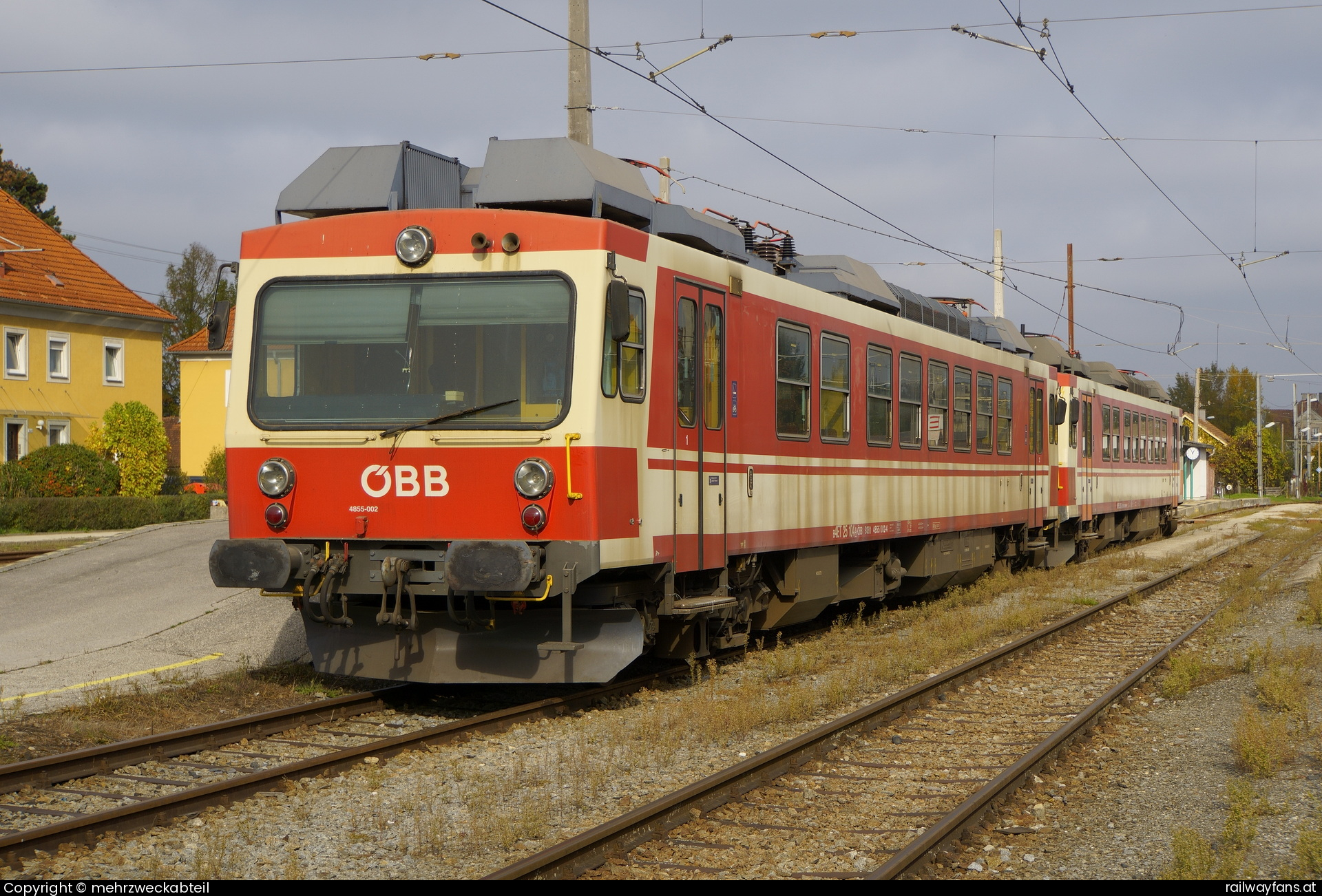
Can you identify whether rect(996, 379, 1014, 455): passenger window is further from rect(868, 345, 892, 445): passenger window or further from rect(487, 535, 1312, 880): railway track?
rect(487, 535, 1312, 880): railway track

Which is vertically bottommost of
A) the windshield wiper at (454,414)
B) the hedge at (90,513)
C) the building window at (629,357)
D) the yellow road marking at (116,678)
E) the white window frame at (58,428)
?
the yellow road marking at (116,678)

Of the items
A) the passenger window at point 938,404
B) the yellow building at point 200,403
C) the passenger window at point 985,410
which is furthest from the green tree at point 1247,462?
the passenger window at point 938,404

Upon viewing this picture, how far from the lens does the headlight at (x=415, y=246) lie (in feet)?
26.7

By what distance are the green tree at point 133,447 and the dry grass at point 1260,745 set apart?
97.9 ft

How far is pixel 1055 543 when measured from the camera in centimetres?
2028

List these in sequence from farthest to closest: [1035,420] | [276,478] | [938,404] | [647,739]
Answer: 1. [1035,420]
2. [938,404]
3. [276,478]
4. [647,739]

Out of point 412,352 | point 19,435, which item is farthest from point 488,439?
point 19,435

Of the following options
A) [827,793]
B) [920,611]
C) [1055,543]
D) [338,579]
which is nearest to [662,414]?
[338,579]

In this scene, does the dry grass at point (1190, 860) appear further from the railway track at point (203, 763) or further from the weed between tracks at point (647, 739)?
the railway track at point (203, 763)

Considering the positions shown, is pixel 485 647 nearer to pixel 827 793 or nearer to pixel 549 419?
pixel 549 419

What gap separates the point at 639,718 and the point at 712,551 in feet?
4.98

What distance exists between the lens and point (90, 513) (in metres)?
28.1

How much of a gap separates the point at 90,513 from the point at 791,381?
22.1m

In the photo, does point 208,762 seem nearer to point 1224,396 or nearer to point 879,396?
point 879,396
